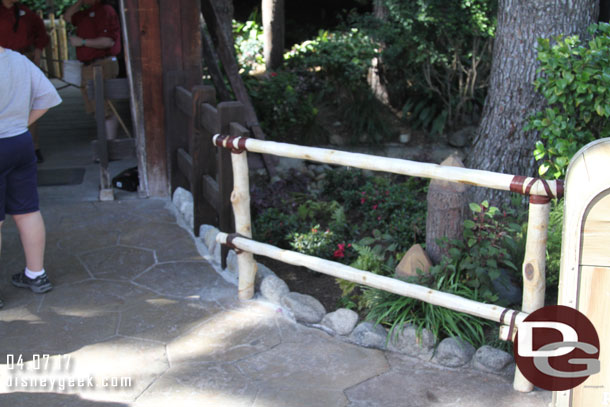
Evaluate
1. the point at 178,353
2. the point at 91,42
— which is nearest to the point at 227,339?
the point at 178,353

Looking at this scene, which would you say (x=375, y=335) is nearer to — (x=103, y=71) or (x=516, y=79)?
(x=516, y=79)

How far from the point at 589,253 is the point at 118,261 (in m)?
3.54

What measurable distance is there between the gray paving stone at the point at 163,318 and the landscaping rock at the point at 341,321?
76cm

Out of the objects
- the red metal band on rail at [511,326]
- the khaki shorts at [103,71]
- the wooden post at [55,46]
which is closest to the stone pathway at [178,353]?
the red metal band on rail at [511,326]

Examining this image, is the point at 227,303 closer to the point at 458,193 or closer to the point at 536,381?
the point at 458,193

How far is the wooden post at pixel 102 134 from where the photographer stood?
6.29 m

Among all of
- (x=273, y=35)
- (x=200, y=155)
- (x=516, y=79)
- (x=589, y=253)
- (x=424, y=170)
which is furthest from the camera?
(x=273, y=35)

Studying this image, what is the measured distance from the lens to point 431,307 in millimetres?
3824

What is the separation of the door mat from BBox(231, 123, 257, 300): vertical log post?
3.38m

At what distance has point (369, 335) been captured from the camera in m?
3.86

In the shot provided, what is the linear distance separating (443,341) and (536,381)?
0.54 metres

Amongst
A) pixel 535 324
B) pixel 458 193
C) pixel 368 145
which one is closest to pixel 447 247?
pixel 458 193

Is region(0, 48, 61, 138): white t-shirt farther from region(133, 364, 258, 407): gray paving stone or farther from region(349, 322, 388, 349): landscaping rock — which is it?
region(349, 322, 388, 349): landscaping rock

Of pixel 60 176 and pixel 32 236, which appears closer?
pixel 32 236
